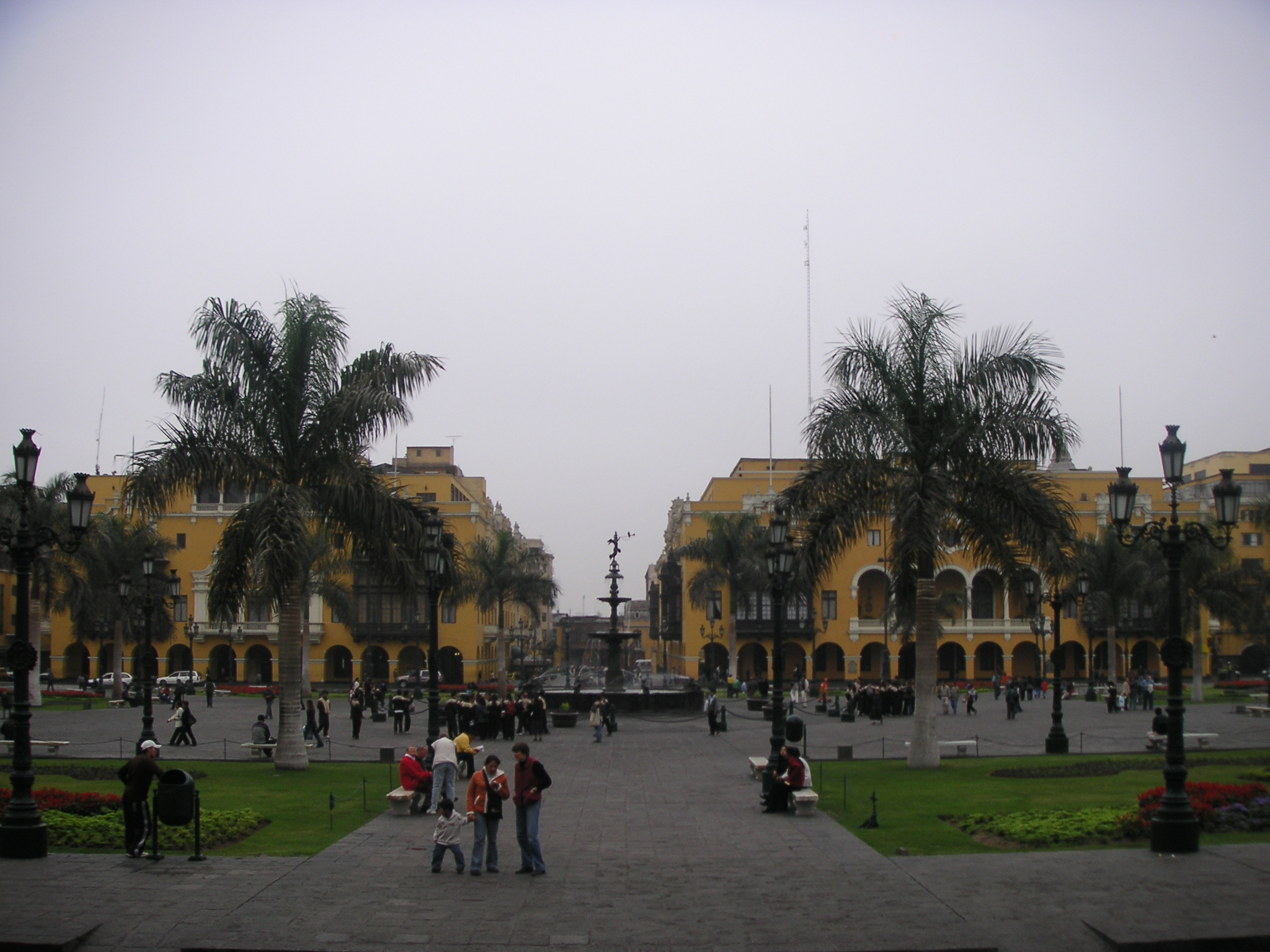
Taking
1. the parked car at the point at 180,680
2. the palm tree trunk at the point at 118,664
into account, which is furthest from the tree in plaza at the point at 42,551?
the parked car at the point at 180,680

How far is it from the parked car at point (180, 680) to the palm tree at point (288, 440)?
112ft

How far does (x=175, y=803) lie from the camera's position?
11.7 metres

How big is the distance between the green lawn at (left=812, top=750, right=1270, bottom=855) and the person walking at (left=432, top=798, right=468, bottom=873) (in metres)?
4.97

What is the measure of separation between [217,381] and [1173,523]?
52.7 ft

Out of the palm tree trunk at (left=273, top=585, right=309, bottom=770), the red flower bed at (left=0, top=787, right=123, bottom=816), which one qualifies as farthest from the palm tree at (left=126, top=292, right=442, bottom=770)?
the red flower bed at (left=0, top=787, right=123, bottom=816)

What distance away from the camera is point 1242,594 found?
4588 centimetres

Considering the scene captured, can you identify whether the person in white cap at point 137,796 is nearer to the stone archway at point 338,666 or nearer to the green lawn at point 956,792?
the green lawn at point 956,792

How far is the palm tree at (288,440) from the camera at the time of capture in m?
19.9

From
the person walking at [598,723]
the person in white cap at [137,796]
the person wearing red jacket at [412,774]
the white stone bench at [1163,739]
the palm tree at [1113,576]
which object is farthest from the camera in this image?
the palm tree at [1113,576]

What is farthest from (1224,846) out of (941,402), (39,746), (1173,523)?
(39,746)

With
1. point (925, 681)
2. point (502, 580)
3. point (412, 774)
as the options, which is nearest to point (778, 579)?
point (925, 681)

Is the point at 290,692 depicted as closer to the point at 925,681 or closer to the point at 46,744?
the point at 46,744

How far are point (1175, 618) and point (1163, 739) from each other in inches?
546

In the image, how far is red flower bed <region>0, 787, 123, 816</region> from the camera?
1430 cm
